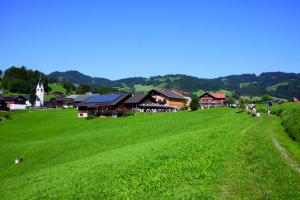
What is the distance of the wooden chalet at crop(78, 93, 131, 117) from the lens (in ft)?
238

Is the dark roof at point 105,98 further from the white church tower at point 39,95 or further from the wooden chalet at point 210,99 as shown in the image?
the white church tower at point 39,95

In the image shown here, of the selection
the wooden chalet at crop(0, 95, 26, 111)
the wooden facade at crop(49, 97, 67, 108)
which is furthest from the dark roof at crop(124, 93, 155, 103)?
the wooden chalet at crop(0, 95, 26, 111)

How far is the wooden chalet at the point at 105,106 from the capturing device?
72.7m

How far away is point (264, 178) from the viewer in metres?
10.9

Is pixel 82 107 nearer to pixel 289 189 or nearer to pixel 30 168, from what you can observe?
pixel 30 168

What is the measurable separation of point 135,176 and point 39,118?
74.9m

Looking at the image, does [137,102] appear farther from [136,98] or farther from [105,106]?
[105,106]

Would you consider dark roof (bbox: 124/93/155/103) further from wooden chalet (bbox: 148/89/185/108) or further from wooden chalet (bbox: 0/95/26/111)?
wooden chalet (bbox: 0/95/26/111)

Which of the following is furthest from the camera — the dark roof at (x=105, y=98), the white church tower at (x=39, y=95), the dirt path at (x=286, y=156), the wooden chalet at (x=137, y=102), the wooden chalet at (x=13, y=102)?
the white church tower at (x=39, y=95)

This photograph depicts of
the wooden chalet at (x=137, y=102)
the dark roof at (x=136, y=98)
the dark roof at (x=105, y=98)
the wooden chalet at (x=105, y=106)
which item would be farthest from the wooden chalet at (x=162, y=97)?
the dark roof at (x=105, y=98)

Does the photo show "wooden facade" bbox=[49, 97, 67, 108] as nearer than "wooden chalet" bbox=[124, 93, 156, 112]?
No

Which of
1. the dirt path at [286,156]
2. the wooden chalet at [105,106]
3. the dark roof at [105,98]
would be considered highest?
the dark roof at [105,98]

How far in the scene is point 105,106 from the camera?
75.9 m

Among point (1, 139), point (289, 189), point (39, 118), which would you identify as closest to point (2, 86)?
point (39, 118)
